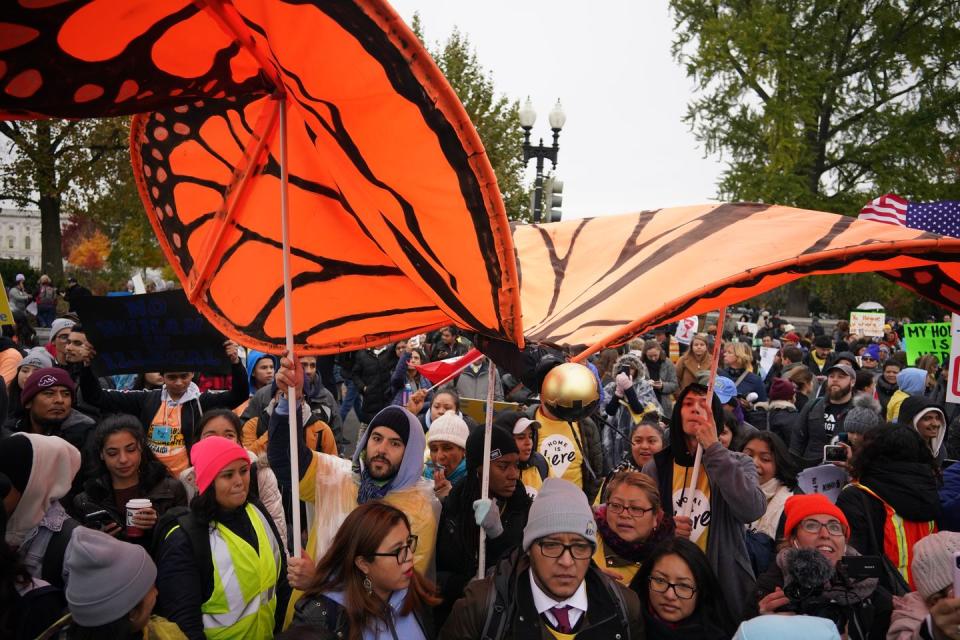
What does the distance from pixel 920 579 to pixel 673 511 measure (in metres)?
1.14

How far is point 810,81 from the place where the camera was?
94.2ft

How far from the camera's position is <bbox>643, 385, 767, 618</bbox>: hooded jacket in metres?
3.67

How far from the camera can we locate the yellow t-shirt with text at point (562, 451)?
20.1 feet

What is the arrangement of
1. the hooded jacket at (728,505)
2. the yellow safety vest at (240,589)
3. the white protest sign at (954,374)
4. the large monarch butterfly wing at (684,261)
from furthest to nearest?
1. the white protest sign at (954,374)
2. the hooded jacket at (728,505)
3. the yellow safety vest at (240,589)
4. the large monarch butterfly wing at (684,261)

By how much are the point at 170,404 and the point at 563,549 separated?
362 centimetres

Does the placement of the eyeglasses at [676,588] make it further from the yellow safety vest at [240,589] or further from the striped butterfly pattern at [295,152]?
the yellow safety vest at [240,589]

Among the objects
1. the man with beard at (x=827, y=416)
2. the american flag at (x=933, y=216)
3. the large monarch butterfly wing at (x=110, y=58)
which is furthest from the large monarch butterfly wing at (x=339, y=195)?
the american flag at (x=933, y=216)

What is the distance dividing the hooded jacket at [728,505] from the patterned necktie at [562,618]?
925 millimetres

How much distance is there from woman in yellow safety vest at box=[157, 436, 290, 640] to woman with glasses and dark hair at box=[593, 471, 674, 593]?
149 cm

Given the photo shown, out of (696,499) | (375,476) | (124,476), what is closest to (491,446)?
(375,476)

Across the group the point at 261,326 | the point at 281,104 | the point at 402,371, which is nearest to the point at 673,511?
the point at 261,326

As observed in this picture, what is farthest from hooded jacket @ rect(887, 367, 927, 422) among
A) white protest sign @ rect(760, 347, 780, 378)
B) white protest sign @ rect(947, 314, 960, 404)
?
white protest sign @ rect(760, 347, 780, 378)

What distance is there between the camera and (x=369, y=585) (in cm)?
304

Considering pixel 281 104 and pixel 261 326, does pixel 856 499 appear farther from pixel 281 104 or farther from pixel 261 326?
pixel 281 104
